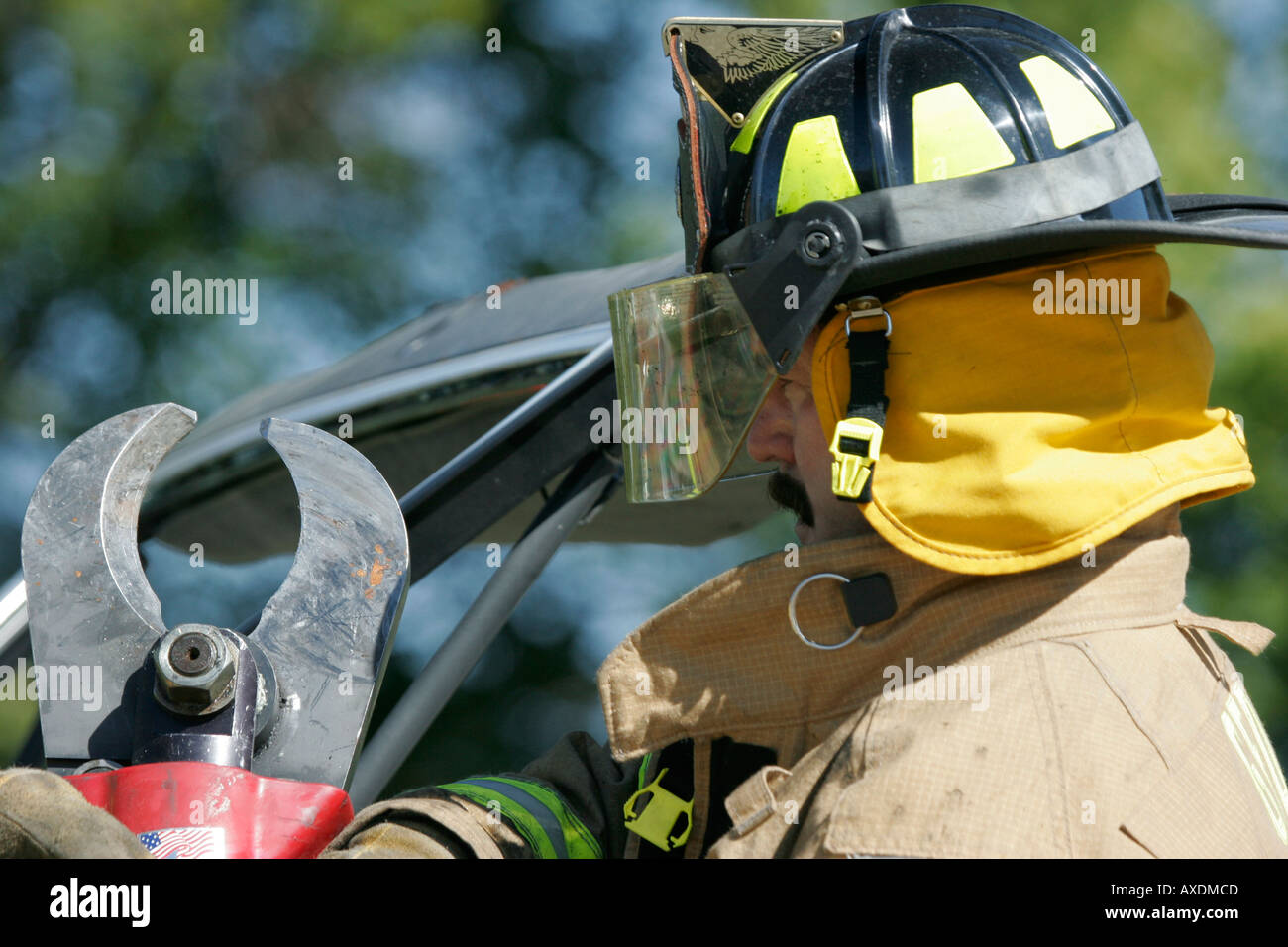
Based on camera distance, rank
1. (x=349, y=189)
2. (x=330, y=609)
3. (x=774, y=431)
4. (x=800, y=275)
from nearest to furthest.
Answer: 1. (x=800, y=275)
2. (x=330, y=609)
3. (x=774, y=431)
4. (x=349, y=189)

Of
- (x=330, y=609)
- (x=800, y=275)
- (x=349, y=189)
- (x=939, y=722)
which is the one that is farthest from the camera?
(x=349, y=189)

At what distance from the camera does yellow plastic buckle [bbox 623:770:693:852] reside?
1625mm

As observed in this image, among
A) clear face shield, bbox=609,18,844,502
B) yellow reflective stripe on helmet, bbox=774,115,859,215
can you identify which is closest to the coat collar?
clear face shield, bbox=609,18,844,502

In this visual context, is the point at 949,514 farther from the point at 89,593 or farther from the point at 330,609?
the point at 89,593

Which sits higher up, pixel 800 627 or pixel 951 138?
pixel 951 138

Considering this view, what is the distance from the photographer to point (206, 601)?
7.10m

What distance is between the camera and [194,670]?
1.51m

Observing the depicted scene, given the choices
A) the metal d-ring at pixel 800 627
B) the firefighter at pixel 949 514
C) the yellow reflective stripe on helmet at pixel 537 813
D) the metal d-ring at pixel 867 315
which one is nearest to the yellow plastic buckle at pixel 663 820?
the firefighter at pixel 949 514

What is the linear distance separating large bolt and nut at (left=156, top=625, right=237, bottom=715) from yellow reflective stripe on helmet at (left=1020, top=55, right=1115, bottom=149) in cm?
118

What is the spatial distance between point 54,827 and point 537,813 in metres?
0.62

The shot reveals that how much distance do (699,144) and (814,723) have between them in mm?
788

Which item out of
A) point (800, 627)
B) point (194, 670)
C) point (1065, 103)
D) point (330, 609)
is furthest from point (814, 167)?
point (194, 670)

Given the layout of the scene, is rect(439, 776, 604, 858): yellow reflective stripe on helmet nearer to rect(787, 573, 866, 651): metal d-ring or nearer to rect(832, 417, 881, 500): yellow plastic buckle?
rect(787, 573, 866, 651): metal d-ring

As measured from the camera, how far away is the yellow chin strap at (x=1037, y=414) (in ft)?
4.60
